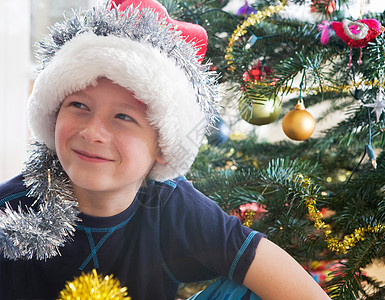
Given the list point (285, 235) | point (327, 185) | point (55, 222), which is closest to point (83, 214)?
point (55, 222)

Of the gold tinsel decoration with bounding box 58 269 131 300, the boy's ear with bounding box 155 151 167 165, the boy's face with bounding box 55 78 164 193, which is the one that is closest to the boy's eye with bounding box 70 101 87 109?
the boy's face with bounding box 55 78 164 193

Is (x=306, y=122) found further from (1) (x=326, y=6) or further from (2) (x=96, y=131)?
(2) (x=96, y=131)

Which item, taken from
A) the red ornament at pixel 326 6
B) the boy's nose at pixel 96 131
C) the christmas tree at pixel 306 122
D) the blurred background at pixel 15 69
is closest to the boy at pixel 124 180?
the boy's nose at pixel 96 131

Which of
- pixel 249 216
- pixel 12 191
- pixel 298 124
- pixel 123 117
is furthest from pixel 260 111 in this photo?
pixel 12 191

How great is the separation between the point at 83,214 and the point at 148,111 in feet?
0.58

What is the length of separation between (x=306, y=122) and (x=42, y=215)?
1.34 feet

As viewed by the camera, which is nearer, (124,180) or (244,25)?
(124,180)

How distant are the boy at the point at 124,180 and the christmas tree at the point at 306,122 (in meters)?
0.10

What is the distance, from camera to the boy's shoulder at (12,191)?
562 millimetres

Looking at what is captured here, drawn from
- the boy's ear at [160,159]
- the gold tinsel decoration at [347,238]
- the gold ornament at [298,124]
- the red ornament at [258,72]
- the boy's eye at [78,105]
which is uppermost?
the red ornament at [258,72]

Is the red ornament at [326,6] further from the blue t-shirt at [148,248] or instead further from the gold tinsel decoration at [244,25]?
the blue t-shirt at [148,248]

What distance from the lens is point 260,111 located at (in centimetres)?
68

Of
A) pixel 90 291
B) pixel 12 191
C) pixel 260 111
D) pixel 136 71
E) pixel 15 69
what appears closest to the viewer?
pixel 90 291

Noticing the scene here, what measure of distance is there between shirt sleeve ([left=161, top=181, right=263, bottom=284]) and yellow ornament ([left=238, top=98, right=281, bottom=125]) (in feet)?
0.52
